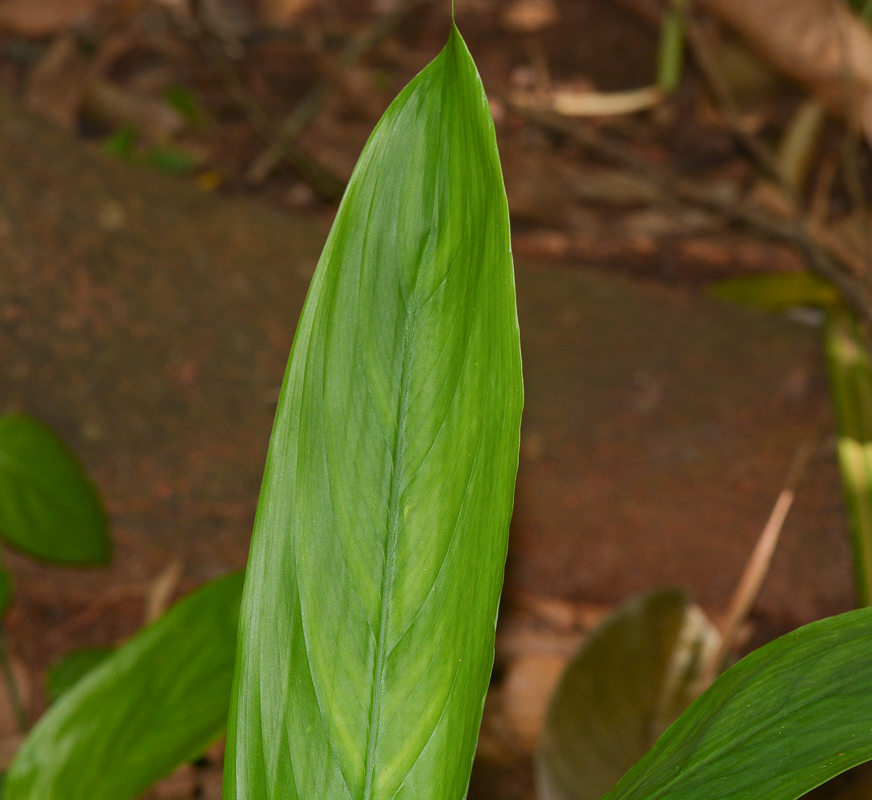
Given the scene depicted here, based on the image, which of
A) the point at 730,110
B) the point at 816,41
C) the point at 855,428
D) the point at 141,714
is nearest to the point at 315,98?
the point at 730,110

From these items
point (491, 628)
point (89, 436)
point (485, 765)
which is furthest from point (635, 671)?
point (89, 436)

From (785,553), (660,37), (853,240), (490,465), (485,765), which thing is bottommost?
(485,765)

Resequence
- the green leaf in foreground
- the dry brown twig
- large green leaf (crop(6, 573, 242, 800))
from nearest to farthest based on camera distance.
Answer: the green leaf in foreground, large green leaf (crop(6, 573, 242, 800)), the dry brown twig

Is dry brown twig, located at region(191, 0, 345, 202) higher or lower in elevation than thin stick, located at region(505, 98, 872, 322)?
higher

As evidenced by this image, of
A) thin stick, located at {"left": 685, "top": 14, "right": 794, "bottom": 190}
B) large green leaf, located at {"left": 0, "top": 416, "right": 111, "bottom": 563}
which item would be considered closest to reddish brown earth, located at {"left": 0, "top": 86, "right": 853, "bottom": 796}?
large green leaf, located at {"left": 0, "top": 416, "right": 111, "bottom": 563}

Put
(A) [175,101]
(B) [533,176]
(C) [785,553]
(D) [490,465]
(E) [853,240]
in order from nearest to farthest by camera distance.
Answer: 1. (D) [490,465]
2. (C) [785,553]
3. (E) [853,240]
4. (B) [533,176]
5. (A) [175,101]

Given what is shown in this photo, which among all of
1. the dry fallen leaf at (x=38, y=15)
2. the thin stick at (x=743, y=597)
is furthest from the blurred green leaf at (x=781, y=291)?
the dry fallen leaf at (x=38, y=15)

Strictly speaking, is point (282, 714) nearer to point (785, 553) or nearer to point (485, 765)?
point (485, 765)

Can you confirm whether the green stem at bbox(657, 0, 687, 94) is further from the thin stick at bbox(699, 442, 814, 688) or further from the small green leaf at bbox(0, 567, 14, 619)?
the small green leaf at bbox(0, 567, 14, 619)
